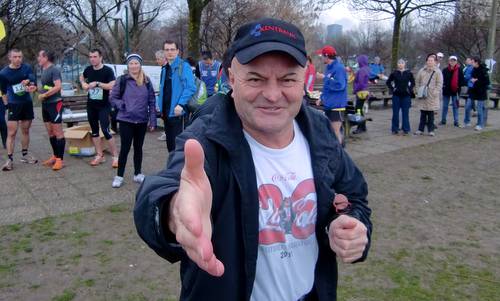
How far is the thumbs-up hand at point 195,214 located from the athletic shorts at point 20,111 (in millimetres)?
6583

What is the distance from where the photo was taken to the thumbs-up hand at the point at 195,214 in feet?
3.46

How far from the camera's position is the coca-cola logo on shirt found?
5.25 feet

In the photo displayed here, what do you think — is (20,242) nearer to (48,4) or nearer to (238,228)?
(238,228)

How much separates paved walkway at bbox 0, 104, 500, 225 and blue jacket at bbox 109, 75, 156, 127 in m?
0.99

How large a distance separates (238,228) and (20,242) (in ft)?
11.8

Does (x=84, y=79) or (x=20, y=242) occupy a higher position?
(x=84, y=79)

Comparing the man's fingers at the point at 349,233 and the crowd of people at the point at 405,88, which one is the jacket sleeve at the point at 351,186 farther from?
the crowd of people at the point at 405,88

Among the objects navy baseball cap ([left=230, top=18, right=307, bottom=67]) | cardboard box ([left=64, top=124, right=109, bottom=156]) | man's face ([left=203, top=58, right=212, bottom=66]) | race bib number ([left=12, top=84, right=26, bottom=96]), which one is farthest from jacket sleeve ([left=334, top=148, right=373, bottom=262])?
man's face ([left=203, top=58, right=212, bottom=66])

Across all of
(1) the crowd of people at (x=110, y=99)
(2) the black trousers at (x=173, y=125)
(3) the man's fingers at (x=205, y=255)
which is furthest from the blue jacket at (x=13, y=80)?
(3) the man's fingers at (x=205, y=255)

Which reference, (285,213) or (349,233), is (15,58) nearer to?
(285,213)

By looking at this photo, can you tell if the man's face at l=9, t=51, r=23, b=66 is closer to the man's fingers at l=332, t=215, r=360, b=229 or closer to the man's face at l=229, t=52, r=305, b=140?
the man's face at l=229, t=52, r=305, b=140

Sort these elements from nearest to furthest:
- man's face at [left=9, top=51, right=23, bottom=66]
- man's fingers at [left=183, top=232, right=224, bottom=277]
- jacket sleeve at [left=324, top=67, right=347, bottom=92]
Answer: man's fingers at [left=183, top=232, right=224, bottom=277]
man's face at [left=9, top=51, right=23, bottom=66]
jacket sleeve at [left=324, top=67, right=347, bottom=92]

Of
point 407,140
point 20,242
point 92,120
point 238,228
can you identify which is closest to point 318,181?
point 238,228

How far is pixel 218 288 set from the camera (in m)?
1.56
